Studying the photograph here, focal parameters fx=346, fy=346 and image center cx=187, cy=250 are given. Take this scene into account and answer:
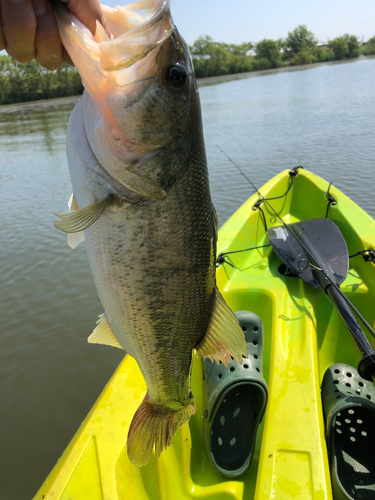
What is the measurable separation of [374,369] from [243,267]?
2185 millimetres

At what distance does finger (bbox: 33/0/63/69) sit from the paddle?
2.35 meters

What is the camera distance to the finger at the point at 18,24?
0.99m

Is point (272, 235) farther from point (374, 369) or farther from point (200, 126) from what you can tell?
point (200, 126)

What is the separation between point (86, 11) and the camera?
3.49 ft

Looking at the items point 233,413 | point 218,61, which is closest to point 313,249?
point 233,413

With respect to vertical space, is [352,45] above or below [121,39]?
above

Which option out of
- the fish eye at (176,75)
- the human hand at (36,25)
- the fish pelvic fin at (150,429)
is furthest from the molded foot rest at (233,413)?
the human hand at (36,25)

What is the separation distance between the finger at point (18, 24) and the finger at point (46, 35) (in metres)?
0.02

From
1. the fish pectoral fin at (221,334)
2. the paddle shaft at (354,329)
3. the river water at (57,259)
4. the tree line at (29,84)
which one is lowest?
the river water at (57,259)

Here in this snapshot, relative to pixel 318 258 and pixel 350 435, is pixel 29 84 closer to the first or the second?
pixel 318 258

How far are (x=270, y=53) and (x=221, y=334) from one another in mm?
91245

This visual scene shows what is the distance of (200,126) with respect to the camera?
4.16 ft

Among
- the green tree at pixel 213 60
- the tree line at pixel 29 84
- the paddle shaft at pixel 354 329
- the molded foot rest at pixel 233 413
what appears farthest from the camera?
the green tree at pixel 213 60

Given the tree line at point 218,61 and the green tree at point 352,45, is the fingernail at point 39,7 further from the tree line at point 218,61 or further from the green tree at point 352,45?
the green tree at point 352,45
